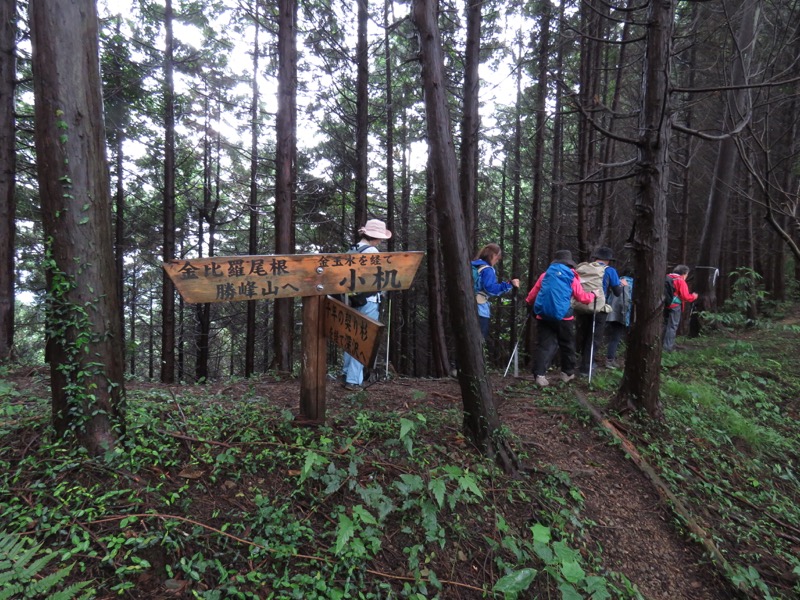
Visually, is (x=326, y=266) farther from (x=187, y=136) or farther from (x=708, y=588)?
(x=187, y=136)

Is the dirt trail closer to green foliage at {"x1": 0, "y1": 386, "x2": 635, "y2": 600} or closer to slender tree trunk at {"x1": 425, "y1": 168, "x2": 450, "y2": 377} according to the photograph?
green foliage at {"x1": 0, "y1": 386, "x2": 635, "y2": 600}

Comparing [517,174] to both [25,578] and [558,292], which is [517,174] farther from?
[25,578]

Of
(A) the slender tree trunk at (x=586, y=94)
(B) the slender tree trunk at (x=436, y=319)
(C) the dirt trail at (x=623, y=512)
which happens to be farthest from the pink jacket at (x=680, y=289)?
(C) the dirt trail at (x=623, y=512)

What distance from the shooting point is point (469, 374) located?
12.6 feet

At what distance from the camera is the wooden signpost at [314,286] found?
3.10 metres

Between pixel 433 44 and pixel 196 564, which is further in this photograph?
pixel 433 44

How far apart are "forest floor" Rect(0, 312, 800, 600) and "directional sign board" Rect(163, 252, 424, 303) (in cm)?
→ 119

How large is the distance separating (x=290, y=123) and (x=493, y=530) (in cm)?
759

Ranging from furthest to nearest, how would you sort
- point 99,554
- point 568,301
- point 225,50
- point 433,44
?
point 225,50 → point 568,301 → point 433,44 → point 99,554

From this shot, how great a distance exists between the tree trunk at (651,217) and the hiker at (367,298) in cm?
289

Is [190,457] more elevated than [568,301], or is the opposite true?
[568,301]

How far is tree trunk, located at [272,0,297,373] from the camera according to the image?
7.92m

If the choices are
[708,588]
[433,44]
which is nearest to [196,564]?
[708,588]

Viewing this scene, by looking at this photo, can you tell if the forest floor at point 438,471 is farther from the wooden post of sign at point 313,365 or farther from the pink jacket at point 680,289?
the pink jacket at point 680,289
